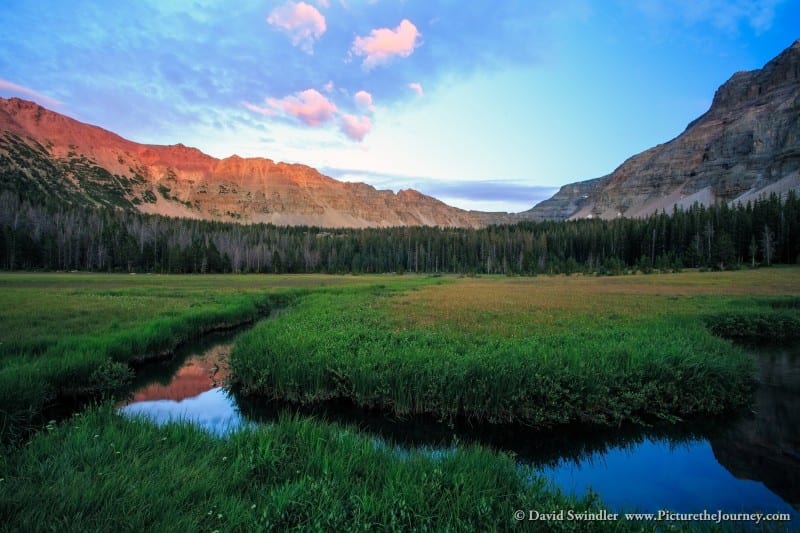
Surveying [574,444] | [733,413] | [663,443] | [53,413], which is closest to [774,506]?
[663,443]

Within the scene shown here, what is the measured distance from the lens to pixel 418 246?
522 ft

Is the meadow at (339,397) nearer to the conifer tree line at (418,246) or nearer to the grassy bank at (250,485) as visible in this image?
the grassy bank at (250,485)

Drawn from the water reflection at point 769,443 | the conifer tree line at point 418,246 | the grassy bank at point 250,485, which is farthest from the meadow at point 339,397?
the conifer tree line at point 418,246

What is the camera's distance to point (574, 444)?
1157 centimetres

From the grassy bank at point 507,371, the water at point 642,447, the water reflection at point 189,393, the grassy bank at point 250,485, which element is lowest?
the water reflection at point 189,393

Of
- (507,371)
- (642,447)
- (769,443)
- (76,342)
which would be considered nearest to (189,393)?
(76,342)

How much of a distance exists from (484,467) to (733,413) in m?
11.8

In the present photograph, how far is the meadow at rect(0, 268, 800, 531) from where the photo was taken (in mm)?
5809

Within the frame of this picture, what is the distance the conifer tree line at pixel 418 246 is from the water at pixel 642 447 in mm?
88253

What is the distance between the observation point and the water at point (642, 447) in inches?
369

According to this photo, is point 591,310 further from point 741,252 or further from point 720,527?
point 741,252

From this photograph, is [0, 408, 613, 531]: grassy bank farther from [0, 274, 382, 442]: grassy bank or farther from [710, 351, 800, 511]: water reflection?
[710, 351, 800, 511]: water reflection

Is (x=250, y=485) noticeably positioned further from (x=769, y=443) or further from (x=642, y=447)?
(x=769, y=443)

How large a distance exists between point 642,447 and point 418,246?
148m
